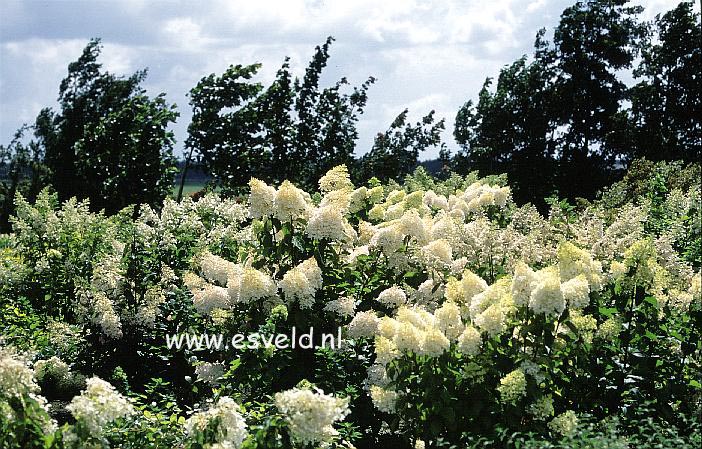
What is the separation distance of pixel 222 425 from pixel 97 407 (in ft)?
1.85

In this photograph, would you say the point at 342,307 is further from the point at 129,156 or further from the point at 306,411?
the point at 129,156

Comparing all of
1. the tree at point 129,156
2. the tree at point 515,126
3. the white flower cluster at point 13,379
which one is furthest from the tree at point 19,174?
the white flower cluster at point 13,379

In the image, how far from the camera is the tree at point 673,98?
19.8m

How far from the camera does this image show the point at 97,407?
3549mm

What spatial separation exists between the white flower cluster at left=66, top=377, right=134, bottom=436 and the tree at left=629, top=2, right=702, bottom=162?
1840 cm

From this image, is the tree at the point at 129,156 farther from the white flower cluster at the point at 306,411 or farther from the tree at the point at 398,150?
the white flower cluster at the point at 306,411

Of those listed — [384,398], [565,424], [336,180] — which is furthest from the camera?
[336,180]

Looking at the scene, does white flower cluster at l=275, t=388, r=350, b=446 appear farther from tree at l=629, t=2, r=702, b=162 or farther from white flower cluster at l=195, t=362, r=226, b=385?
tree at l=629, t=2, r=702, b=162

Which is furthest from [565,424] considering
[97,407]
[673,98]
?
[673,98]

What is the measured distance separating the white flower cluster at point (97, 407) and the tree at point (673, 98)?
18.4 metres

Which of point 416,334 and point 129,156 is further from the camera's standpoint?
point 129,156

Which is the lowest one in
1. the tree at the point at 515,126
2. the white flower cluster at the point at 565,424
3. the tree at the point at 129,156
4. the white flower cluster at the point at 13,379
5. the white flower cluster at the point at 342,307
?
the white flower cluster at the point at 565,424

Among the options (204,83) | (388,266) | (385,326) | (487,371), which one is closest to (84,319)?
(388,266)

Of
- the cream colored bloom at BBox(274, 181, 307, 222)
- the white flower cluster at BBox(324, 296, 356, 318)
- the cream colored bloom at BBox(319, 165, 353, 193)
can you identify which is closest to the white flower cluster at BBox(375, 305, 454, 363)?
the white flower cluster at BBox(324, 296, 356, 318)
